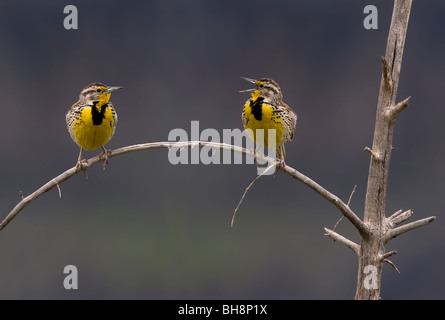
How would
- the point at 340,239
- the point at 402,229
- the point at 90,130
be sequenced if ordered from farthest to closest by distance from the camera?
the point at 90,130
the point at 340,239
the point at 402,229

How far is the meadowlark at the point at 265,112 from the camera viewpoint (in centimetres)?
305

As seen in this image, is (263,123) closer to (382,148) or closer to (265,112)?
(265,112)

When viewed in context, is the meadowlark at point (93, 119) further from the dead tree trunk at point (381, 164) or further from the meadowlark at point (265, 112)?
the dead tree trunk at point (381, 164)

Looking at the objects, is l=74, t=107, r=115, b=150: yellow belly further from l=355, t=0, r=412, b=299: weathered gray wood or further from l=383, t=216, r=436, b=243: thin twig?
l=383, t=216, r=436, b=243: thin twig

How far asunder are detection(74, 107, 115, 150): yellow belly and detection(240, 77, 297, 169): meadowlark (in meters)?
0.67

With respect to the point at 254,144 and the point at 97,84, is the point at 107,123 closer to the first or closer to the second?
the point at 97,84

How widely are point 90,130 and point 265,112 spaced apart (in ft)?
2.80

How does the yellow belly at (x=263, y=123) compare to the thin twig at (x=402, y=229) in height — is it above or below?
above

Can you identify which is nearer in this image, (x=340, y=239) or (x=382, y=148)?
(x=382, y=148)

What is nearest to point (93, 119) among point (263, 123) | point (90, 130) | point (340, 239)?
point (90, 130)

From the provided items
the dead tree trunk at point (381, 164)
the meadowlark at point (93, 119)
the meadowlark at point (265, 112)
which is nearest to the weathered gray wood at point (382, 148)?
the dead tree trunk at point (381, 164)

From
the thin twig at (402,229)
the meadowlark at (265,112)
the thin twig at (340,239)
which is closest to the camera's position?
A: the thin twig at (402,229)

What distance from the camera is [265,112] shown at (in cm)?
305

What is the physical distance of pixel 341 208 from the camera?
9.09ft
